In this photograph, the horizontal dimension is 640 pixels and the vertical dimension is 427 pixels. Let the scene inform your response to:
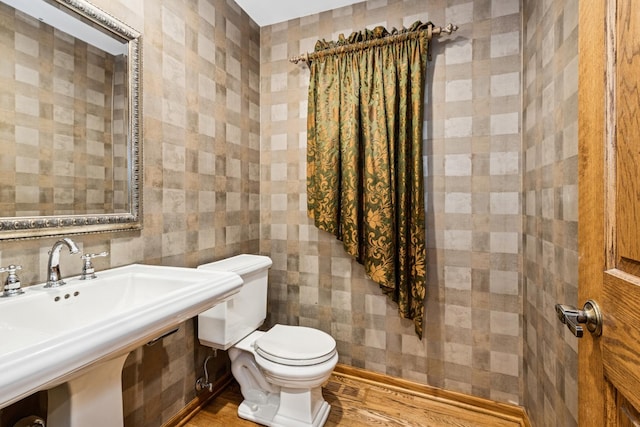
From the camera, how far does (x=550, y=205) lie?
129 centimetres

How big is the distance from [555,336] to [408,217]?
88cm

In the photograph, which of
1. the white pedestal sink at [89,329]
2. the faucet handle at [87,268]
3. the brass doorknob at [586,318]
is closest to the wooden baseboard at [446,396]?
the white pedestal sink at [89,329]

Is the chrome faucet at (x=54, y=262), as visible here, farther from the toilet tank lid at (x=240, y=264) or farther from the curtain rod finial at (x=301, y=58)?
the curtain rod finial at (x=301, y=58)

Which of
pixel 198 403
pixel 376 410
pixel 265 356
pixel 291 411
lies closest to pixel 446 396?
pixel 376 410

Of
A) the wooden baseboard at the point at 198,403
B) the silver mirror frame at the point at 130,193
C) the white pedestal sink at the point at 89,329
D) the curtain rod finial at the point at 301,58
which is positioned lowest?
the wooden baseboard at the point at 198,403

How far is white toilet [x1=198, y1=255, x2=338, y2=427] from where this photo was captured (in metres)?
1.46

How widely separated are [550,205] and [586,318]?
0.85 metres

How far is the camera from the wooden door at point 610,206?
0.50 metres

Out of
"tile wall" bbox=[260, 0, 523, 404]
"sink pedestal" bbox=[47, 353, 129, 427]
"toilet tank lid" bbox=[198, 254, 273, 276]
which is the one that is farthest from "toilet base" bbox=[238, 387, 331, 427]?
"sink pedestal" bbox=[47, 353, 129, 427]

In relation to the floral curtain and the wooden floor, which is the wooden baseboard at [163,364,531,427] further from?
the floral curtain

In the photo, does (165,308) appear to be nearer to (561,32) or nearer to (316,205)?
(316,205)

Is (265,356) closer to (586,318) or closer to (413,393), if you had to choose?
(413,393)

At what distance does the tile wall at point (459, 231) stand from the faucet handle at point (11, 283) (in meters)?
1.50

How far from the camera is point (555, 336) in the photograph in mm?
1239
